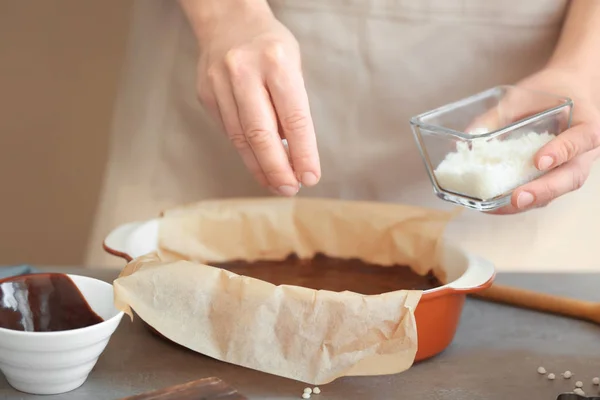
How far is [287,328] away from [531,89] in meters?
0.41

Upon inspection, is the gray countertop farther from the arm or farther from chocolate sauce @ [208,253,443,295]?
the arm

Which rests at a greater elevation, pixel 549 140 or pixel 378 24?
pixel 378 24

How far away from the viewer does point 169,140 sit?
1121 millimetres

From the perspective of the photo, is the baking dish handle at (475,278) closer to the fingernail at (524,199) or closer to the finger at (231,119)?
the fingernail at (524,199)

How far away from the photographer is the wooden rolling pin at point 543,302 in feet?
2.86

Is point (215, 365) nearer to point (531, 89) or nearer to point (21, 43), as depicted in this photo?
point (531, 89)

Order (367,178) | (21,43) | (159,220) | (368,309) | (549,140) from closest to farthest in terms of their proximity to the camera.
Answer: (368,309)
(549,140)
(159,220)
(367,178)
(21,43)

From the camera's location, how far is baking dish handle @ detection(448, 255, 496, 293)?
2.48ft

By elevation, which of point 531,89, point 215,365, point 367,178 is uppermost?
point 531,89

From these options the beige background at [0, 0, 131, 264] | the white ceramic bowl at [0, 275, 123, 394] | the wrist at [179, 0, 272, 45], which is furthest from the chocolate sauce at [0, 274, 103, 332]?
the beige background at [0, 0, 131, 264]

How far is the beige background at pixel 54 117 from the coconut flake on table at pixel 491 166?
95cm

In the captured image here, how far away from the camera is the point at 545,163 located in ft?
2.59

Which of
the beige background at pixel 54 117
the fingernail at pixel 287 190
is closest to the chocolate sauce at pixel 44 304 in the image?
the fingernail at pixel 287 190

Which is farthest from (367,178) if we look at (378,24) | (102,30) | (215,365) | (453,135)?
(102,30)
